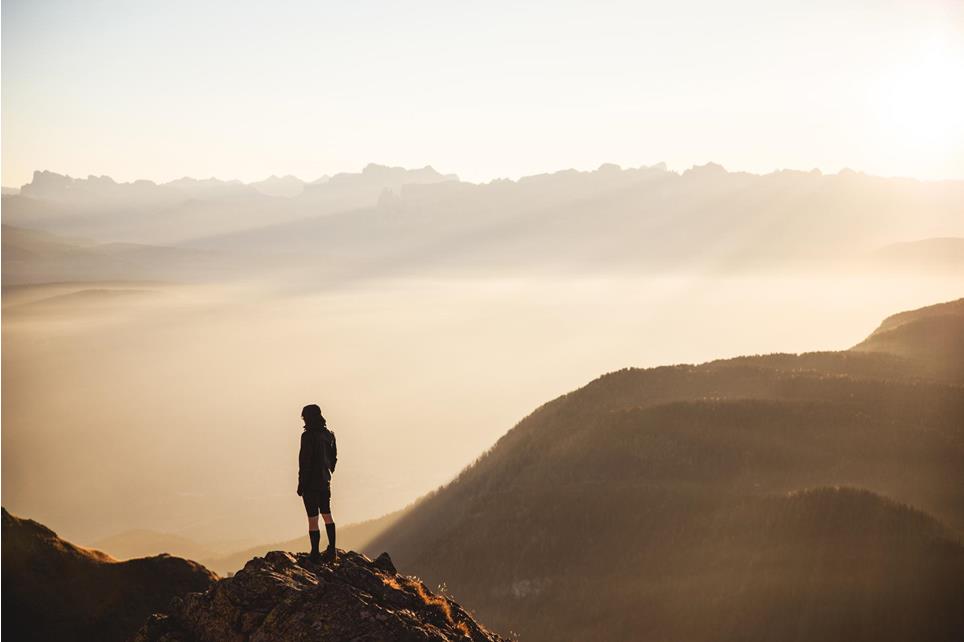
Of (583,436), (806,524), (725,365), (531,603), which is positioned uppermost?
(725,365)

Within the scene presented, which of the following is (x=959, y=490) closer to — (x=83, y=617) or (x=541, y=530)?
(x=541, y=530)

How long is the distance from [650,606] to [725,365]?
3399 cm

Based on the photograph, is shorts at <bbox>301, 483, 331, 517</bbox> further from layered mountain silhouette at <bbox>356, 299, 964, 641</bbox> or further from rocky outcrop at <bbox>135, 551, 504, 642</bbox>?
layered mountain silhouette at <bbox>356, 299, 964, 641</bbox>

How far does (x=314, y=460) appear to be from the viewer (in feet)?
53.3

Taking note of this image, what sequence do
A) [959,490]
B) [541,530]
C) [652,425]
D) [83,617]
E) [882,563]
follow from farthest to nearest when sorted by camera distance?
[652,425], [541,530], [959,490], [882,563], [83,617]

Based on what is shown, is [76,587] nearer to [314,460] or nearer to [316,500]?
[316,500]

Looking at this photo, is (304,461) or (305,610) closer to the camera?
(305,610)

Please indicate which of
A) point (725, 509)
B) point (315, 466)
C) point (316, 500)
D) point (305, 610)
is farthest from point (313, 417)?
point (725, 509)

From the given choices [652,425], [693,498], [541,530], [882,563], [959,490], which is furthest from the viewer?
[652,425]

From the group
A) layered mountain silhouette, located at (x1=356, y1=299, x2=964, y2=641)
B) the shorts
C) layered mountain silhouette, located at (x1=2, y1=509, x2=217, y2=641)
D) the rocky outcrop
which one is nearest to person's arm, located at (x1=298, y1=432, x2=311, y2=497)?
the shorts

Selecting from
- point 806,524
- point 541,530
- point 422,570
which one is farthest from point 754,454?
point 422,570

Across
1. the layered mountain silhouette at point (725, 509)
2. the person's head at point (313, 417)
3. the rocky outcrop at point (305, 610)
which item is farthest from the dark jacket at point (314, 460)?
the layered mountain silhouette at point (725, 509)

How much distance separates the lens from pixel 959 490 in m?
47.1

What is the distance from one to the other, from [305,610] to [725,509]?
3936 centimetres
